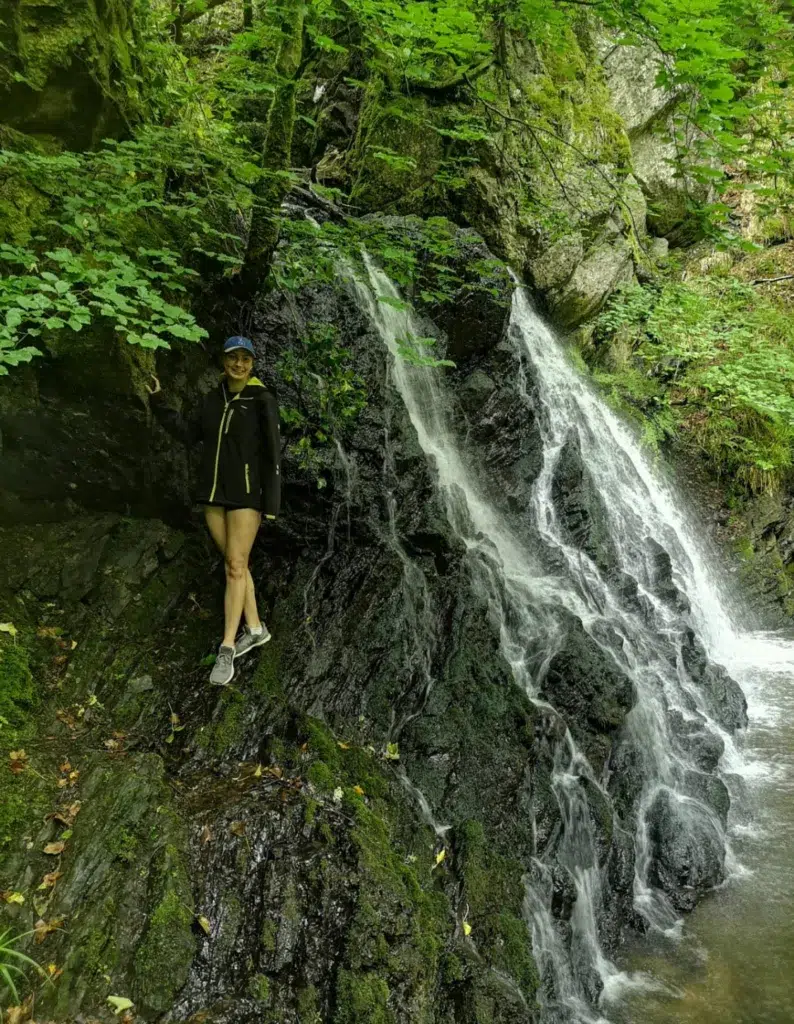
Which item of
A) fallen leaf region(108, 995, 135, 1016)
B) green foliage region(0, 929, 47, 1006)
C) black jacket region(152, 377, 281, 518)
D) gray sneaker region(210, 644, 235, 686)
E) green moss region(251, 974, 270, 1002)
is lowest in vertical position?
green moss region(251, 974, 270, 1002)

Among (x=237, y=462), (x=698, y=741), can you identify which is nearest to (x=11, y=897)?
(x=237, y=462)

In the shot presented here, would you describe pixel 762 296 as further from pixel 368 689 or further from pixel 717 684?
pixel 368 689

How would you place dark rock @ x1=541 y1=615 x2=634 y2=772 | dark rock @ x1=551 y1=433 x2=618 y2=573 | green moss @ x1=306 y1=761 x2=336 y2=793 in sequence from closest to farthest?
green moss @ x1=306 y1=761 x2=336 y2=793
dark rock @ x1=541 y1=615 x2=634 y2=772
dark rock @ x1=551 y1=433 x2=618 y2=573

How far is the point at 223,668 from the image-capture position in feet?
16.0

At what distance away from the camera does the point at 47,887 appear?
3.39 m

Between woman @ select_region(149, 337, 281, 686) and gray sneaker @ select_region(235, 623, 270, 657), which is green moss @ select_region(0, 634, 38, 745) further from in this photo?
gray sneaker @ select_region(235, 623, 270, 657)

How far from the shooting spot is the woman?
15.2 feet

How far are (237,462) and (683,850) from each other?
17.4 feet

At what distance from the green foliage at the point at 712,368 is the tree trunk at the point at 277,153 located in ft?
28.3

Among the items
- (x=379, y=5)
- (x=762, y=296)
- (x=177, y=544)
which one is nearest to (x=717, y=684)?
(x=177, y=544)

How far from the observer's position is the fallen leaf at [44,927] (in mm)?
3191

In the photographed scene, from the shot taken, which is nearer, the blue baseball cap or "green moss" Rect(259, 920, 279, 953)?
"green moss" Rect(259, 920, 279, 953)

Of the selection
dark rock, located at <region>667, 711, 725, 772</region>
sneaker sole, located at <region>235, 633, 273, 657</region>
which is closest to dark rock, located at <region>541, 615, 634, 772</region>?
dark rock, located at <region>667, 711, 725, 772</region>

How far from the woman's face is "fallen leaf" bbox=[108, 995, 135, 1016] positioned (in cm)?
359
